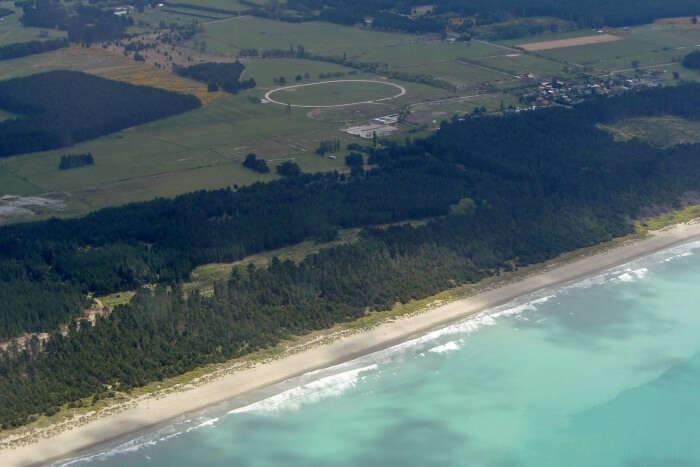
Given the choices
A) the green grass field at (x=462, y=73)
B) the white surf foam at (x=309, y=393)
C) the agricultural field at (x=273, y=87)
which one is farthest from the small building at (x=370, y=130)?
the white surf foam at (x=309, y=393)

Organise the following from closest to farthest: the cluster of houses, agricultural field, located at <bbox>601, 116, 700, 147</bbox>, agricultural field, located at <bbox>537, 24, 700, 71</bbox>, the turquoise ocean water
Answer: the turquoise ocean water → agricultural field, located at <bbox>601, 116, 700, 147</bbox> → the cluster of houses → agricultural field, located at <bbox>537, 24, 700, 71</bbox>

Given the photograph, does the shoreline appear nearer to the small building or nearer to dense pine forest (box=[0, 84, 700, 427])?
dense pine forest (box=[0, 84, 700, 427])

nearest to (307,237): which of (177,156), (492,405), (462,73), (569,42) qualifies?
(492,405)

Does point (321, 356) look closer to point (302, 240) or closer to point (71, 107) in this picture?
point (302, 240)

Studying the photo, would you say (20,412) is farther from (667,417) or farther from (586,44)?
(586,44)

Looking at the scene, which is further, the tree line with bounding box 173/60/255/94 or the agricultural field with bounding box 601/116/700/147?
the tree line with bounding box 173/60/255/94

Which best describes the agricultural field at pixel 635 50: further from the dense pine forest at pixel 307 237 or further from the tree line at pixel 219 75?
the tree line at pixel 219 75

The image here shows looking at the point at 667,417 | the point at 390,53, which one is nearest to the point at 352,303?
the point at 667,417

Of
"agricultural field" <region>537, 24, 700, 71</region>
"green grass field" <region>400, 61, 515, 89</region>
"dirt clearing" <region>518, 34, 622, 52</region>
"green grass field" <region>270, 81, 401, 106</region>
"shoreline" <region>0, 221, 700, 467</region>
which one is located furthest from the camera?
"dirt clearing" <region>518, 34, 622, 52</region>

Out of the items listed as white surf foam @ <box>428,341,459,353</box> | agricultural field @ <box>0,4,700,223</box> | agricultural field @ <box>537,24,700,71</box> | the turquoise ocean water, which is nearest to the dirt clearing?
agricultural field @ <box>537,24,700,71</box>
